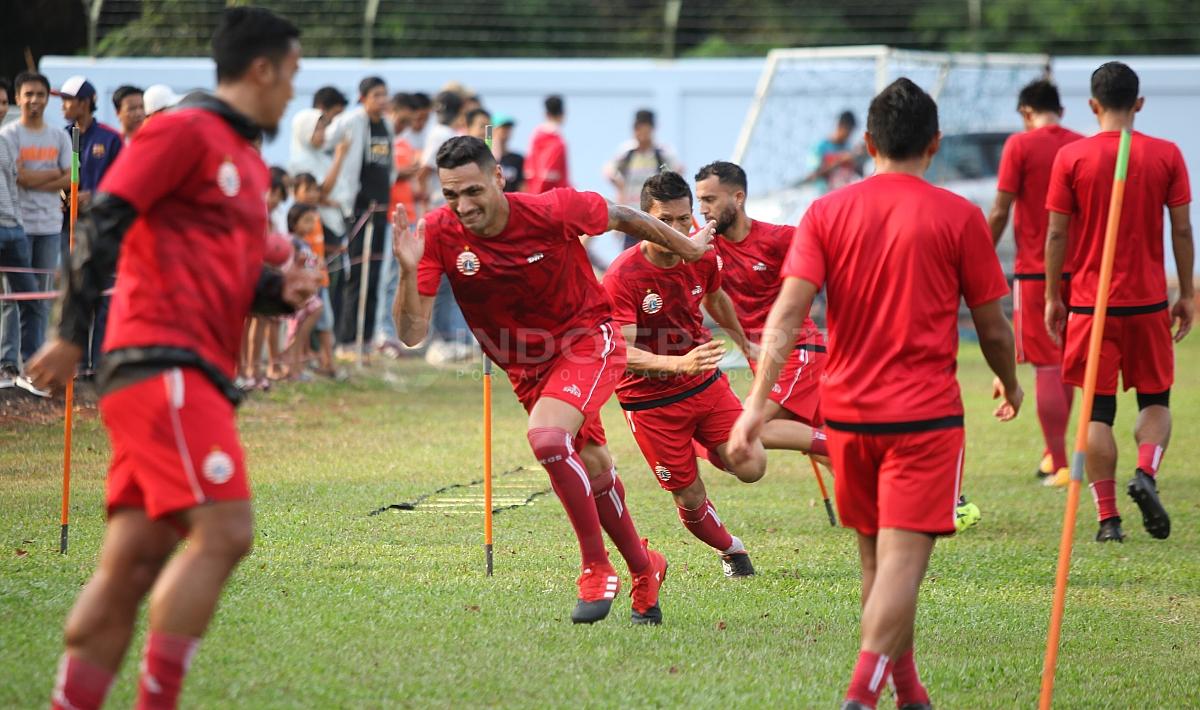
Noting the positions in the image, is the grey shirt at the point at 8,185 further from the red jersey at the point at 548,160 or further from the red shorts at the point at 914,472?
the red shorts at the point at 914,472

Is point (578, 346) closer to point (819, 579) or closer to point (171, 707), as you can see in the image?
point (819, 579)

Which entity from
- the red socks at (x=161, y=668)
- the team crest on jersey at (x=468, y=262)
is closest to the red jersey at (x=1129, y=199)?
the team crest on jersey at (x=468, y=262)

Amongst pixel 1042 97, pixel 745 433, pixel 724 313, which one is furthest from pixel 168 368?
pixel 1042 97

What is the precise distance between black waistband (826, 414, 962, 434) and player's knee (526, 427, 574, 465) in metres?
1.61

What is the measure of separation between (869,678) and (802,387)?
3798 millimetres

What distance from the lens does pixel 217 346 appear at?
4.03m

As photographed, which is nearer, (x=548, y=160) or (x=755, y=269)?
(x=755, y=269)

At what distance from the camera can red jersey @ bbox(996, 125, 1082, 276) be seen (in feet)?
31.3

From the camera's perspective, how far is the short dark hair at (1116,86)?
7742mm

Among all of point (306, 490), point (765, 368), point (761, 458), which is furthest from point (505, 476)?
point (765, 368)

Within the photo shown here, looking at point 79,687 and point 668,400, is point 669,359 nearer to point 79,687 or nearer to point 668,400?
point 668,400

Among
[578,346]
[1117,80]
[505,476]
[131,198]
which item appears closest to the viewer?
[131,198]

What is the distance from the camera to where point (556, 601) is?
636 cm

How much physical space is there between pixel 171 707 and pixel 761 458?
411 cm
